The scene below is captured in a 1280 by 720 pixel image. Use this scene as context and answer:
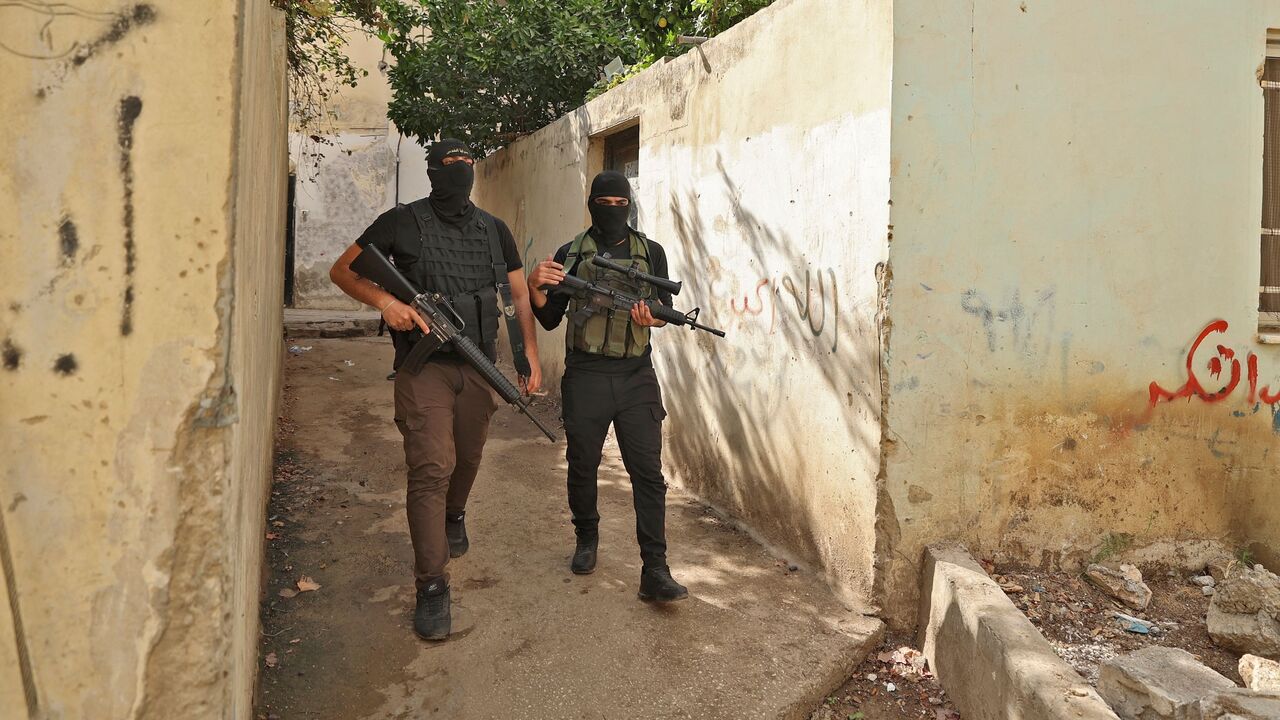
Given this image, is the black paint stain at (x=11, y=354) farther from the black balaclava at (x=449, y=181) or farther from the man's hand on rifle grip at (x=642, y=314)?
the man's hand on rifle grip at (x=642, y=314)

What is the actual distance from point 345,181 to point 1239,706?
13.1 metres

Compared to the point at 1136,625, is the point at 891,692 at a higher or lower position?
lower

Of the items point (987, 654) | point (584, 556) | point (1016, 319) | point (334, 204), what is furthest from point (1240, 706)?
point (334, 204)

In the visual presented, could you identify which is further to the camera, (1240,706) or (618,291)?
(618,291)

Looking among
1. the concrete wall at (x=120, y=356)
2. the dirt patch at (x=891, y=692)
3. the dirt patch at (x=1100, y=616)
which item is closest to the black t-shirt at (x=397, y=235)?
the concrete wall at (x=120, y=356)

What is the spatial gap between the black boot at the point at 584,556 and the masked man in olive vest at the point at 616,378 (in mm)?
229

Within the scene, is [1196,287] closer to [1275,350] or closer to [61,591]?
[1275,350]

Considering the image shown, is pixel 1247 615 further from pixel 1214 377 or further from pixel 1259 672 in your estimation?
pixel 1214 377

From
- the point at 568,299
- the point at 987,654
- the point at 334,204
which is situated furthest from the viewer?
the point at 334,204

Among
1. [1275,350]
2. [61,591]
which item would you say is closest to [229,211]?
[61,591]

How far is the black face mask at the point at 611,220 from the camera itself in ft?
12.4

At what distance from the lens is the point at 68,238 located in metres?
1.60

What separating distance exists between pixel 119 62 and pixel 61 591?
2.99ft

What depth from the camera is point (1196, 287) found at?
12.5 feet
